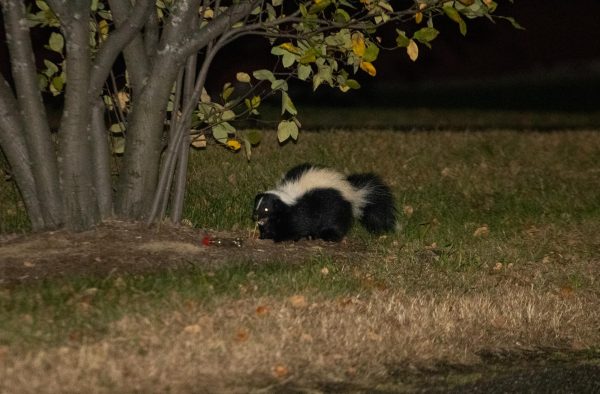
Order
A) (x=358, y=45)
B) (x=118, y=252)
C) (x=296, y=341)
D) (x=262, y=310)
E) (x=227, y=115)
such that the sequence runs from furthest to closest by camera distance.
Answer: (x=227, y=115), (x=358, y=45), (x=118, y=252), (x=262, y=310), (x=296, y=341)

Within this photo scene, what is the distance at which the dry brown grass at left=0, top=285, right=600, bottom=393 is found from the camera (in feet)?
19.3

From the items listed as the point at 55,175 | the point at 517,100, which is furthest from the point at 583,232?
the point at 517,100

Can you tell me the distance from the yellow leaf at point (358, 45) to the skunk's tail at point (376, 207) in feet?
7.17

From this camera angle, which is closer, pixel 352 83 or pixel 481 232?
pixel 352 83

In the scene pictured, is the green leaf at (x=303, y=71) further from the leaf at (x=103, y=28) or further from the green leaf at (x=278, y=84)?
the leaf at (x=103, y=28)

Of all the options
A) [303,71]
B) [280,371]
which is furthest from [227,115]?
[280,371]

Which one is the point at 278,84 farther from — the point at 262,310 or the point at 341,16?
the point at 262,310

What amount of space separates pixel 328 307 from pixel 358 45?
2.12 m

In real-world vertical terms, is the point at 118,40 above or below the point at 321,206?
above

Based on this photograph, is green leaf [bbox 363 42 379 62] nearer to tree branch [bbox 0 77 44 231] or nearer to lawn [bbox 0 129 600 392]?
lawn [bbox 0 129 600 392]

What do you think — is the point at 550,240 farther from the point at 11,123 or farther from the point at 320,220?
the point at 11,123

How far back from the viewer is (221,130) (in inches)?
356

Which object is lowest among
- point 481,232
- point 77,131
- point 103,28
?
point 481,232

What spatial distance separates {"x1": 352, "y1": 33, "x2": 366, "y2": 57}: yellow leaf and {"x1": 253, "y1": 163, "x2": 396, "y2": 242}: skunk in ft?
6.12
